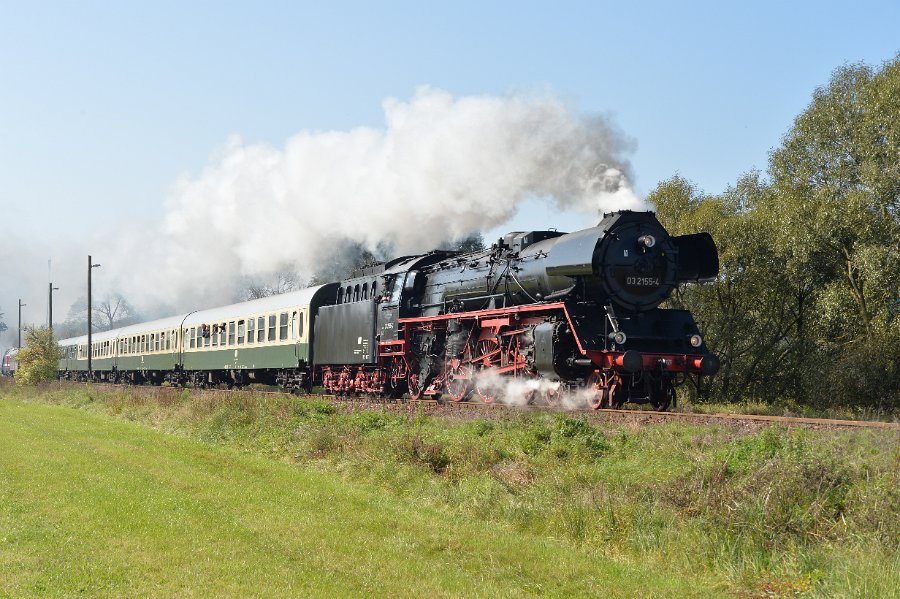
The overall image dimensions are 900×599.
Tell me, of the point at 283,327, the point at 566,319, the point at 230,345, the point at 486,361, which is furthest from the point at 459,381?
the point at 230,345

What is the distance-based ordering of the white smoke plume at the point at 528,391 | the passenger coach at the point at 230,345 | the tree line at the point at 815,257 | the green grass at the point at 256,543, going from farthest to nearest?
the passenger coach at the point at 230,345 → the tree line at the point at 815,257 → the white smoke plume at the point at 528,391 → the green grass at the point at 256,543

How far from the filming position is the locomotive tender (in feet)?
58.2

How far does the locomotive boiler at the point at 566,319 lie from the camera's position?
696 inches

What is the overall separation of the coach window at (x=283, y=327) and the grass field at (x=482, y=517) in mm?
15631

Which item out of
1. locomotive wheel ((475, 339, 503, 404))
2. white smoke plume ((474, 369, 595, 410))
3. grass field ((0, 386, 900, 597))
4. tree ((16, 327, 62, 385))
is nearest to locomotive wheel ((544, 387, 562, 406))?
white smoke plume ((474, 369, 595, 410))

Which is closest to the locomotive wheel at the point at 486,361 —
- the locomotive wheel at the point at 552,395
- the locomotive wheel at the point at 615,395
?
the locomotive wheel at the point at 552,395

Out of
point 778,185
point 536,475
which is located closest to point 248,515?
point 536,475

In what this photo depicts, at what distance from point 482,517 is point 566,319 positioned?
764cm

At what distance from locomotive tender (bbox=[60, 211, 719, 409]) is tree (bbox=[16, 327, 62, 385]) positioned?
20496 mm

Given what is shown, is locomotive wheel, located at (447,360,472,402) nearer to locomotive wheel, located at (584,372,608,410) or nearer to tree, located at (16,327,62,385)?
locomotive wheel, located at (584,372,608,410)

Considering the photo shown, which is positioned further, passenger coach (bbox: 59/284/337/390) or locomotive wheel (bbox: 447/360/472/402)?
passenger coach (bbox: 59/284/337/390)

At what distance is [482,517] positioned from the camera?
1104 centimetres

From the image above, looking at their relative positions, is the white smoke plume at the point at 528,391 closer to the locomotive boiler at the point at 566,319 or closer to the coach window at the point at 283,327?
the locomotive boiler at the point at 566,319

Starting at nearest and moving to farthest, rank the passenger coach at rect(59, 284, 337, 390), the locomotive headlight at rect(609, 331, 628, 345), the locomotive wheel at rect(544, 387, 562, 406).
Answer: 1. the locomotive headlight at rect(609, 331, 628, 345)
2. the locomotive wheel at rect(544, 387, 562, 406)
3. the passenger coach at rect(59, 284, 337, 390)
